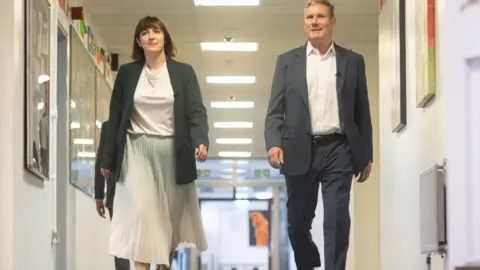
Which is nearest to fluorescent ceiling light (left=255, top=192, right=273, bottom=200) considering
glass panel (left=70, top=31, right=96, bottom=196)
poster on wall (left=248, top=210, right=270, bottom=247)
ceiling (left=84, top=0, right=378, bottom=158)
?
poster on wall (left=248, top=210, right=270, bottom=247)

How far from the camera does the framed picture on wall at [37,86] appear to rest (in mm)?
5133

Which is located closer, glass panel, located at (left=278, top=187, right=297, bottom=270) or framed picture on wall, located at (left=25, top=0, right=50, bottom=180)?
framed picture on wall, located at (left=25, top=0, right=50, bottom=180)

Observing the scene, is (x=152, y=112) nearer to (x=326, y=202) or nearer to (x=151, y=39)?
(x=151, y=39)

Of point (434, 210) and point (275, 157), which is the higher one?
point (275, 157)

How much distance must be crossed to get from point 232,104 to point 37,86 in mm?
9263

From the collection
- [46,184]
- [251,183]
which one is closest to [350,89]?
[46,184]

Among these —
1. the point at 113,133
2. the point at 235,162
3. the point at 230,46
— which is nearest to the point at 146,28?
the point at 113,133

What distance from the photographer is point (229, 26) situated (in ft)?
32.9

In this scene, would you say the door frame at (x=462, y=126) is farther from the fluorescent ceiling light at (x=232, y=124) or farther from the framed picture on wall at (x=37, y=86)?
the fluorescent ceiling light at (x=232, y=124)

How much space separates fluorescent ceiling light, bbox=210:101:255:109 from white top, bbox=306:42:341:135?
33.3 ft

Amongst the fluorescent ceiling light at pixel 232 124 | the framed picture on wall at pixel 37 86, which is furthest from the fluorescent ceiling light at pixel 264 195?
the framed picture on wall at pixel 37 86

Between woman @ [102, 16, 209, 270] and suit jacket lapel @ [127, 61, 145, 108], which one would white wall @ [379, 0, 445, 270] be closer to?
woman @ [102, 16, 209, 270]

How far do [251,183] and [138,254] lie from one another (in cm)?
1982

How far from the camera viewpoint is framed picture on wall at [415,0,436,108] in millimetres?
4199
